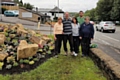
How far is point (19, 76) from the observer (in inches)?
253

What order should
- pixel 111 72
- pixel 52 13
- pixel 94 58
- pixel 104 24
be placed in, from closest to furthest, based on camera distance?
1. pixel 111 72
2. pixel 94 58
3. pixel 104 24
4. pixel 52 13

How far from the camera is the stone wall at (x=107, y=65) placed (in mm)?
5594

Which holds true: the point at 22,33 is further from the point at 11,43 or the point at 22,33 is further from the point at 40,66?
the point at 40,66

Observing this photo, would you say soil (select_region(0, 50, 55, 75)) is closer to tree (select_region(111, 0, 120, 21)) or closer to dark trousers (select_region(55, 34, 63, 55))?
dark trousers (select_region(55, 34, 63, 55))

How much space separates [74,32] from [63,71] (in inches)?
89.8

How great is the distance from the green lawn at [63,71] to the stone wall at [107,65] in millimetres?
168

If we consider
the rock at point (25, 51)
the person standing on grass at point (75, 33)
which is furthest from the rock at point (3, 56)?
the person standing on grass at point (75, 33)

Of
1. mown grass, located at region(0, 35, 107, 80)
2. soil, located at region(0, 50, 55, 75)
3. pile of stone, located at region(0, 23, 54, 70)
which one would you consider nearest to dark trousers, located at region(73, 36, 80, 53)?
mown grass, located at region(0, 35, 107, 80)

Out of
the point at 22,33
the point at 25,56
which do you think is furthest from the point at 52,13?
the point at 25,56

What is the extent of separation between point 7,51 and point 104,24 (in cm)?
2533

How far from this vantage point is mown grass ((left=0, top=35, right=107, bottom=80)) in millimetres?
6359

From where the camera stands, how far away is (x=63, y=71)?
6895 millimetres

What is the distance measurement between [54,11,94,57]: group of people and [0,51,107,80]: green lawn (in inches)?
30.3

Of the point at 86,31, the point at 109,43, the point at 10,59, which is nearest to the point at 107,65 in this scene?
the point at 86,31
